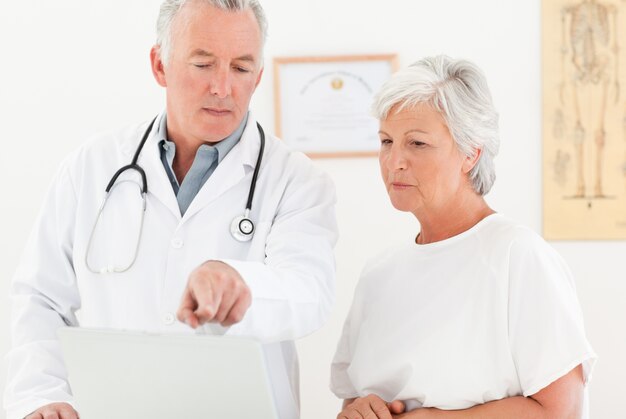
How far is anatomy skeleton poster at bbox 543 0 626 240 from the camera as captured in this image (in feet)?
10.2

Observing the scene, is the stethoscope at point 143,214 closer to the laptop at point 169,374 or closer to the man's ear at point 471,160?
the man's ear at point 471,160

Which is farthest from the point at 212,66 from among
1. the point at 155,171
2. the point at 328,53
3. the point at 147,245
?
the point at 328,53

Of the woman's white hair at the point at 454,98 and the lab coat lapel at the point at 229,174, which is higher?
the woman's white hair at the point at 454,98

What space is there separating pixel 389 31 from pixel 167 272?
70.2 inches

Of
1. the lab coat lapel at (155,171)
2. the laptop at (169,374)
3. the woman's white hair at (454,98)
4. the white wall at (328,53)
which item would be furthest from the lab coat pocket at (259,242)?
the white wall at (328,53)

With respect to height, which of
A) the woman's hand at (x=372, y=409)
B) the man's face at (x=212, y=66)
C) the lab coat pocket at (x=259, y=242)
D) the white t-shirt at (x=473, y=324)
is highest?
the man's face at (x=212, y=66)

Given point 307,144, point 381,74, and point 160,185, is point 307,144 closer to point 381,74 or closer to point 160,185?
point 381,74

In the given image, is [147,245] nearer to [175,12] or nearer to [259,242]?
[259,242]

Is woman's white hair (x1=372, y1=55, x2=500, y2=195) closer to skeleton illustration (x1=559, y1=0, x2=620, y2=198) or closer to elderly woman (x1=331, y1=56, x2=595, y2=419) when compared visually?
elderly woman (x1=331, y1=56, x2=595, y2=419)

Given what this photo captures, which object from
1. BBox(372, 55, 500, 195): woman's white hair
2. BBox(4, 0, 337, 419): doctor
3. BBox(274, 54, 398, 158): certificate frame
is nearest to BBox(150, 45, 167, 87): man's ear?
BBox(4, 0, 337, 419): doctor

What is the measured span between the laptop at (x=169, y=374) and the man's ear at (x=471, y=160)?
2.42ft

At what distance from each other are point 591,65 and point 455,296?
1884mm

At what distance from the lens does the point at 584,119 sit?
3.14 metres

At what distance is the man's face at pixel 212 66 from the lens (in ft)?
5.31
